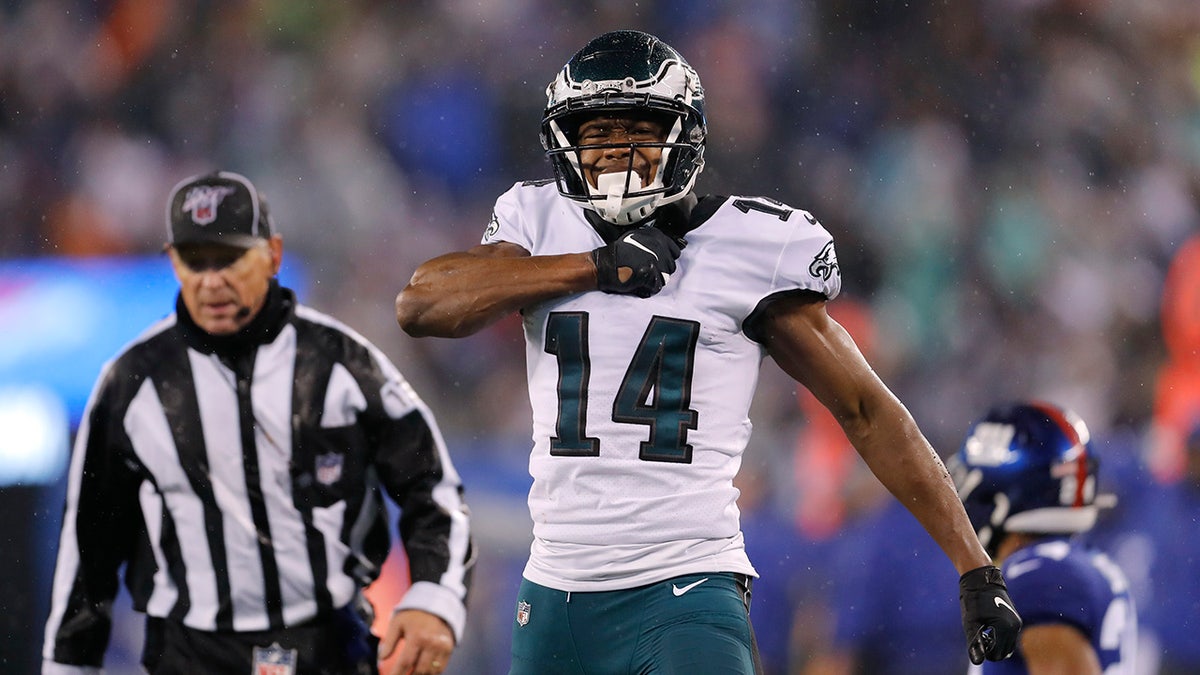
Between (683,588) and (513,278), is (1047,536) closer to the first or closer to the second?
(683,588)

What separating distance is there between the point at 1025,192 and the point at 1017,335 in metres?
0.85

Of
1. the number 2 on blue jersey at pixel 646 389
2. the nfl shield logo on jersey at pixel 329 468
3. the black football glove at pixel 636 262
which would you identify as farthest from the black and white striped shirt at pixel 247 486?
the black football glove at pixel 636 262

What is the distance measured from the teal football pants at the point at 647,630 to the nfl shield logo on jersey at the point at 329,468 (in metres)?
0.87

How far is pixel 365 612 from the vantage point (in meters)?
3.27

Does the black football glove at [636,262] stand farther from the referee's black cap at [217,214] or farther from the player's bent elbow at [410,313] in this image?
the referee's black cap at [217,214]

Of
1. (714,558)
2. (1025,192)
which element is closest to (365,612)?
(714,558)

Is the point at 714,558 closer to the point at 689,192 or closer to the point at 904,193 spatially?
the point at 689,192

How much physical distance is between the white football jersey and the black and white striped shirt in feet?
2.42

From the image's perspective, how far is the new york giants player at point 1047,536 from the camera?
9.41 feet

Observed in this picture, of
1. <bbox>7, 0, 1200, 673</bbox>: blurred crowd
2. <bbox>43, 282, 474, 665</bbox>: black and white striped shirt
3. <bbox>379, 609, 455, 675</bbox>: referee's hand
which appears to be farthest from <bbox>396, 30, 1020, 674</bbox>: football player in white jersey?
<bbox>7, 0, 1200, 673</bbox>: blurred crowd

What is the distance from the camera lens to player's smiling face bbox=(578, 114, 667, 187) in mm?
2514

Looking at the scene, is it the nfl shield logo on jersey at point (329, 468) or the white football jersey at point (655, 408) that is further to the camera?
the nfl shield logo on jersey at point (329, 468)

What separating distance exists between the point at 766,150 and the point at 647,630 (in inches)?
201

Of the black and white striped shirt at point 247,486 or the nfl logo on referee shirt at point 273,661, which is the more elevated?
the black and white striped shirt at point 247,486
